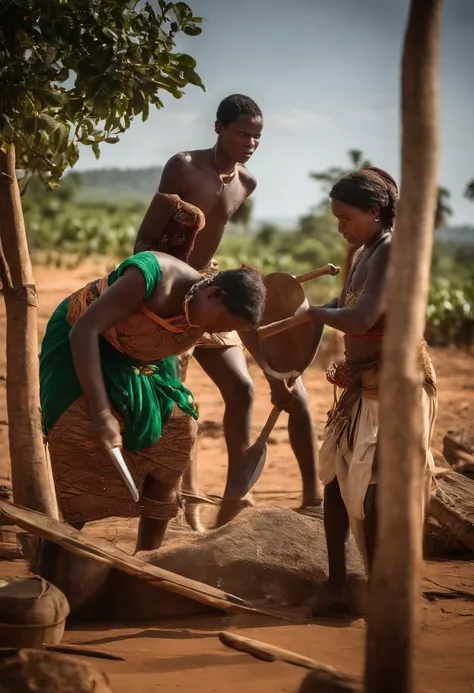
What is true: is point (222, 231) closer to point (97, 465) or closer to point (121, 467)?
point (97, 465)

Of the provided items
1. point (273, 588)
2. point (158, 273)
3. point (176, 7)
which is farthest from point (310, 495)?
point (176, 7)

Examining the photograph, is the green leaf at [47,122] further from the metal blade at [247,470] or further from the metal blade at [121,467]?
the metal blade at [247,470]

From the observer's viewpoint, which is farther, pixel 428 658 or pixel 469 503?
pixel 469 503

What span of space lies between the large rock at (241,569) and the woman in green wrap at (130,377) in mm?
226

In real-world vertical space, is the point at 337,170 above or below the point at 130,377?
above

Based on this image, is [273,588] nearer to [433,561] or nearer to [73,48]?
[433,561]

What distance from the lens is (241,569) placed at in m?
3.73

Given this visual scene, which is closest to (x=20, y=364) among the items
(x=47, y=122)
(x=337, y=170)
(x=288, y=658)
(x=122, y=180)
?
(x=47, y=122)

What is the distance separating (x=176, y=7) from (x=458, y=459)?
3.25 metres

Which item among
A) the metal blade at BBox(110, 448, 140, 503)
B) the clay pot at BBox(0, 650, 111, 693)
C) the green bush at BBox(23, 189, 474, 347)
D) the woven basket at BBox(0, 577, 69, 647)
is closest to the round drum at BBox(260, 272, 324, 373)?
the metal blade at BBox(110, 448, 140, 503)

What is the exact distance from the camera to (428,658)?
320 cm

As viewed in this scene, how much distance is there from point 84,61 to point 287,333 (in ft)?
4.71

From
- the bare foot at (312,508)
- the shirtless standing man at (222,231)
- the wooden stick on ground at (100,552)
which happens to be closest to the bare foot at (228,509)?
the shirtless standing man at (222,231)

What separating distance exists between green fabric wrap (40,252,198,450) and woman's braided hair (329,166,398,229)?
75cm
